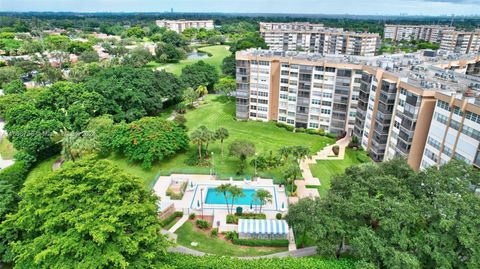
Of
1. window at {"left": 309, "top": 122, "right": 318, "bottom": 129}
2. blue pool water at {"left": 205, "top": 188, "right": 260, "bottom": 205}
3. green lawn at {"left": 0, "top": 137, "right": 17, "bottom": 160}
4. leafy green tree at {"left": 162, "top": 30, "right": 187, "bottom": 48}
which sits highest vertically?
leafy green tree at {"left": 162, "top": 30, "right": 187, "bottom": 48}

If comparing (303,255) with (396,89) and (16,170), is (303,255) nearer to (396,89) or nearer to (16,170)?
(396,89)

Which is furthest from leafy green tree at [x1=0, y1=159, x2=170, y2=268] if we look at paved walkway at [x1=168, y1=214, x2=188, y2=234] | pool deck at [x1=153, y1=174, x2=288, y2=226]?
pool deck at [x1=153, y1=174, x2=288, y2=226]

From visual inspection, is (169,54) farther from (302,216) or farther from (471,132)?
(302,216)

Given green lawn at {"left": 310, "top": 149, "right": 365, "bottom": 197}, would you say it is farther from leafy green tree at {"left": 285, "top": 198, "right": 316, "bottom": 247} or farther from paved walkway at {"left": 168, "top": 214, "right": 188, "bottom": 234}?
paved walkway at {"left": 168, "top": 214, "right": 188, "bottom": 234}

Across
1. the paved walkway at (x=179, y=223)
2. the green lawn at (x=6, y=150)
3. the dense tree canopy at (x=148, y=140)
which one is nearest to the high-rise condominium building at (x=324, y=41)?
the dense tree canopy at (x=148, y=140)

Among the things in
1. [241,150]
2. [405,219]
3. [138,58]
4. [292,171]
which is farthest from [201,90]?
[405,219]

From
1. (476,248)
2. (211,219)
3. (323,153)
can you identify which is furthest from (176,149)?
(476,248)

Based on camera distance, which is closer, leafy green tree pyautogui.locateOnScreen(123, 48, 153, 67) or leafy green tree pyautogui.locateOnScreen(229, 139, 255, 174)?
leafy green tree pyautogui.locateOnScreen(229, 139, 255, 174)
